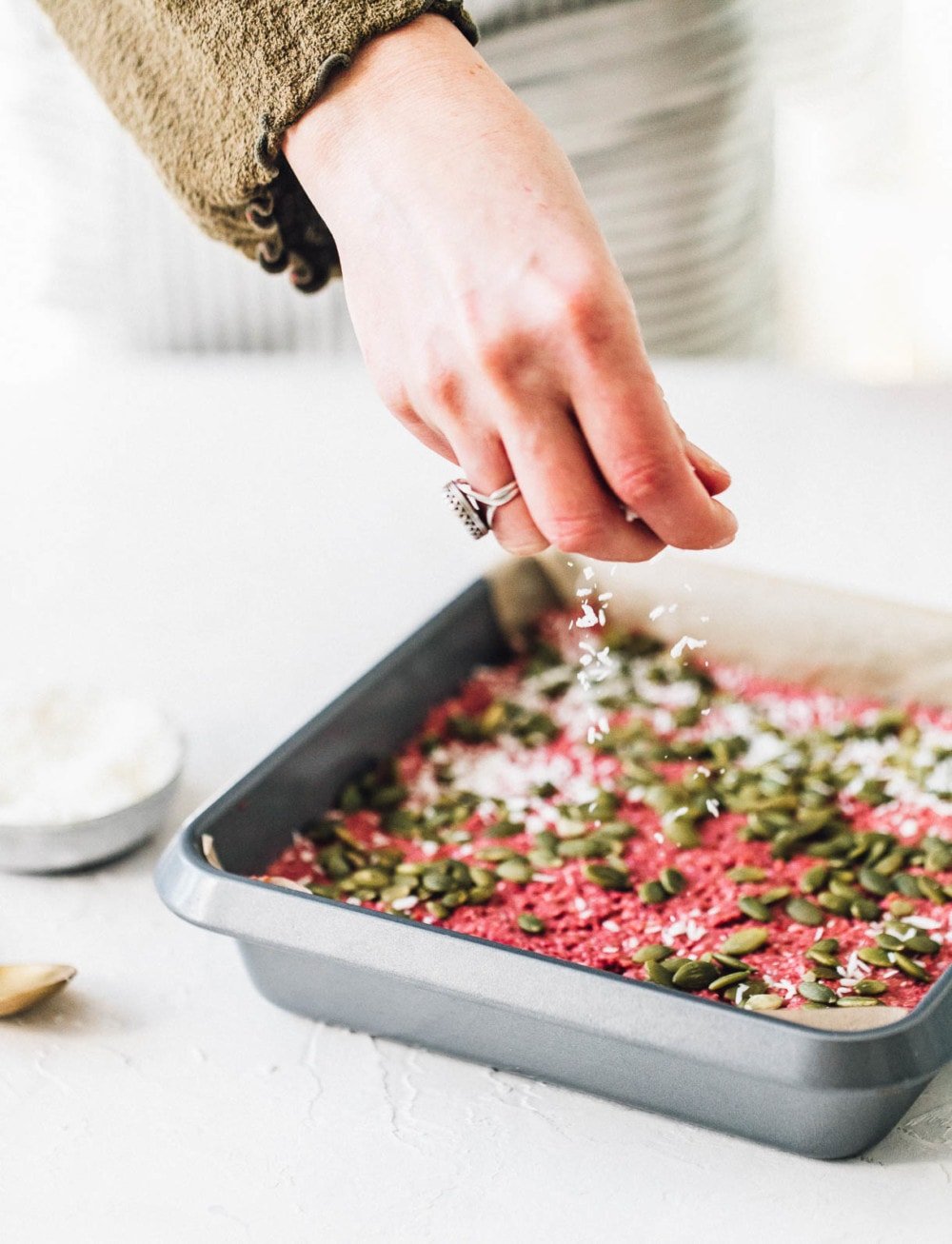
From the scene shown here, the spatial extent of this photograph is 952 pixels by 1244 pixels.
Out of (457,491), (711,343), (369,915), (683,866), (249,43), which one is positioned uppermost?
(249,43)

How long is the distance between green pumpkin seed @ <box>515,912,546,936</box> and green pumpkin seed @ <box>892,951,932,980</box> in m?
0.18

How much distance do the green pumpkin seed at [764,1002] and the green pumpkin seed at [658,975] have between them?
40mm

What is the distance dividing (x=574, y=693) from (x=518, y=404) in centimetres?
53

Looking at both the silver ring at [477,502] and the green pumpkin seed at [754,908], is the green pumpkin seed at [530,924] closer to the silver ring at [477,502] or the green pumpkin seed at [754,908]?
the green pumpkin seed at [754,908]

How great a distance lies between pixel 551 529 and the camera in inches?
22.7

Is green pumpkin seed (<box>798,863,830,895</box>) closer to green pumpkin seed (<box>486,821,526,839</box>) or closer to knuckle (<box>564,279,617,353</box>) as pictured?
green pumpkin seed (<box>486,821,526,839</box>)

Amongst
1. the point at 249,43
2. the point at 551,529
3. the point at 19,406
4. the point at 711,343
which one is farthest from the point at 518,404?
the point at 19,406

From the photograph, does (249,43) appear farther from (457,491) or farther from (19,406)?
(19,406)

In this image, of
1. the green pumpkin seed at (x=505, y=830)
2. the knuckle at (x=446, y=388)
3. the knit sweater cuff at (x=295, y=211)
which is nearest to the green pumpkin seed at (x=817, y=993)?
the green pumpkin seed at (x=505, y=830)

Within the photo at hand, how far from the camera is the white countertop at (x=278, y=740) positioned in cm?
66

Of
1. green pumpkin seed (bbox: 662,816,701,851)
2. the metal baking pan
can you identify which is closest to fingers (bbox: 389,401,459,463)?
the metal baking pan

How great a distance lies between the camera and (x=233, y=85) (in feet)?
2.29

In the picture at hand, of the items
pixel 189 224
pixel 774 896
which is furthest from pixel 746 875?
pixel 189 224

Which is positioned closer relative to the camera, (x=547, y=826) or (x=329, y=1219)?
(x=329, y=1219)
